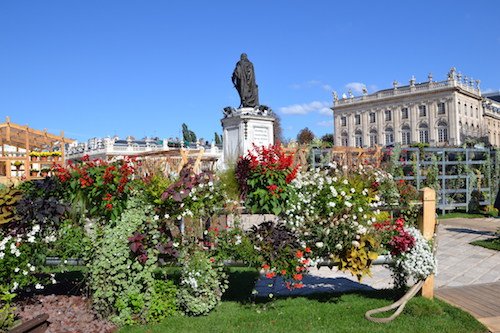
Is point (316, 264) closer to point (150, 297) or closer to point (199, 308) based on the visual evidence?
point (199, 308)

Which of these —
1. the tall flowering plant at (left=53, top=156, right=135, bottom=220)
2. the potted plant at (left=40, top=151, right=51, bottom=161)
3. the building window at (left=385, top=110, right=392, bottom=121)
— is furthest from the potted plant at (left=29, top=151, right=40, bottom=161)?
the building window at (left=385, top=110, right=392, bottom=121)

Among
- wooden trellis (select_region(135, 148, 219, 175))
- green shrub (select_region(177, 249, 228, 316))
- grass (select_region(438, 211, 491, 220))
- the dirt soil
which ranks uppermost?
wooden trellis (select_region(135, 148, 219, 175))

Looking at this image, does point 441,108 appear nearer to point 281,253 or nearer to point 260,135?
point 260,135

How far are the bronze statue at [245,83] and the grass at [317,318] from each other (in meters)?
10.1

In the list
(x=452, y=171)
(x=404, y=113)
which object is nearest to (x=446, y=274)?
(x=452, y=171)

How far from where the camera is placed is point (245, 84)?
14883 millimetres

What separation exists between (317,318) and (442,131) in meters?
77.4

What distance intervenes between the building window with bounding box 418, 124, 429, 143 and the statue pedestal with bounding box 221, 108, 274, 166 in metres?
68.9

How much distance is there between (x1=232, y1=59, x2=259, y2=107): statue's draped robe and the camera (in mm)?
14820

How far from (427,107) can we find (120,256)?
78.4 metres

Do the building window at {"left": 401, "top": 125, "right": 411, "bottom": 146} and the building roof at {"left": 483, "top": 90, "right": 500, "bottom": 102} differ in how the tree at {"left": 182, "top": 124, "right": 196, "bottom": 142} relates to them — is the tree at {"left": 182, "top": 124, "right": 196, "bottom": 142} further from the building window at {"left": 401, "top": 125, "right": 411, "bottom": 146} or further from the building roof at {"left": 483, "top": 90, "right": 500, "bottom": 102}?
the building roof at {"left": 483, "top": 90, "right": 500, "bottom": 102}

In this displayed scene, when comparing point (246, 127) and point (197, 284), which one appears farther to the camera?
point (246, 127)

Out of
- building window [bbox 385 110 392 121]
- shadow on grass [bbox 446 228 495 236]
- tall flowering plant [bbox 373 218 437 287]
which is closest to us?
tall flowering plant [bbox 373 218 437 287]

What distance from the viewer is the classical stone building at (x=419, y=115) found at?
72688 mm
